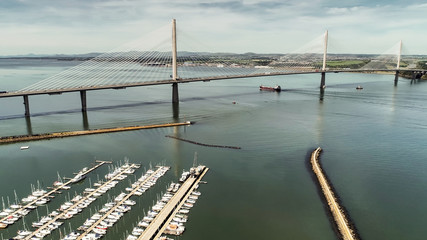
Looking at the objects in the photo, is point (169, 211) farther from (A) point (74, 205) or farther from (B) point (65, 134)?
(B) point (65, 134)

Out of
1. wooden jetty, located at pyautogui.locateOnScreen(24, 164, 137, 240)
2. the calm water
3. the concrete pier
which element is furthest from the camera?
the calm water

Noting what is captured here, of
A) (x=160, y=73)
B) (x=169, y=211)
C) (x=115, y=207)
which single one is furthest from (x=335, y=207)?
(x=160, y=73)

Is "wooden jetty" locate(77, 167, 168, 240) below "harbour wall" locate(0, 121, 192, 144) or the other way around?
below

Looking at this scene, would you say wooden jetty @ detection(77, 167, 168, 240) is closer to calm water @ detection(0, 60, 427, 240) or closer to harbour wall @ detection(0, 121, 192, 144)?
calm water @ detection(0, 60, 427, 240)

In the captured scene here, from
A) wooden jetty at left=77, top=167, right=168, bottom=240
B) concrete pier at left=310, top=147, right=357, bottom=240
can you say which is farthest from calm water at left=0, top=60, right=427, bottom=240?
wooden jetty at left=77, top=167, right=168, bottom=240

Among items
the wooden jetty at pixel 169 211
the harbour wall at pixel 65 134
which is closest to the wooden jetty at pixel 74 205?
the wooden jetty at pixel 169 211

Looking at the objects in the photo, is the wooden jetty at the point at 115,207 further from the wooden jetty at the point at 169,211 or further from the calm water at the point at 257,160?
the wooden jetty at the point at 169,211

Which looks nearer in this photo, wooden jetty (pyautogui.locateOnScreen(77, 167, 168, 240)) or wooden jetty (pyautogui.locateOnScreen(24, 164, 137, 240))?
wooden jetty (pyautogui.locateOnScreen(24, 164, 137, 240))
